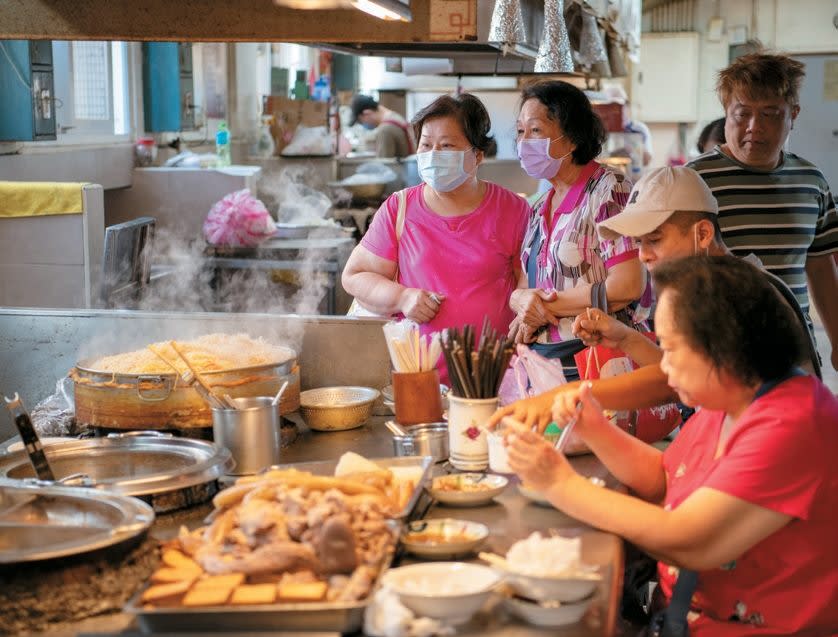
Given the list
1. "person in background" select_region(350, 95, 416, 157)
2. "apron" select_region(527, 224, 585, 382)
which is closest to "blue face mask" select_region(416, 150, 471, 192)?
"apron" select_region(527, 224, 585, 382)

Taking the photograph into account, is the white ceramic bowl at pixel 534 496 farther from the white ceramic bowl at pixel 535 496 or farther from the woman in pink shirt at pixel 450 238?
the woman in pink shirt at pixel 450 238

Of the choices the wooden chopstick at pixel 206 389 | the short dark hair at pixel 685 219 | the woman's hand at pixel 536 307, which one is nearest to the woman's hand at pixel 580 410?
the short dark hair at pixel 685 219

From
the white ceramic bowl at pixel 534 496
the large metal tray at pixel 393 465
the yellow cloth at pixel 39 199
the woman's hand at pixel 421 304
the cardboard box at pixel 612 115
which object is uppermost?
the cardboard box at pixel 612 115

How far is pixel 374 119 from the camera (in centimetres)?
959

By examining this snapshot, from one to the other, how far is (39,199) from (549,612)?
394 centimetres

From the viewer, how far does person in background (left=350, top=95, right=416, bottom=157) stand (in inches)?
360

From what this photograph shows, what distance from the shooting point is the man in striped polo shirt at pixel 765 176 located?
12.3ft

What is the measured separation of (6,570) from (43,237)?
138 inches

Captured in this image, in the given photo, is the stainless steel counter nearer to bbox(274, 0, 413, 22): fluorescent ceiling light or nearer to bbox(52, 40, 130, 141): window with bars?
bbox(274, 0, 413, 22): fluorescent ceiling light

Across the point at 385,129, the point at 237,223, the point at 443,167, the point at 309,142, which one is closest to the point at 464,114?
the point at 443,167

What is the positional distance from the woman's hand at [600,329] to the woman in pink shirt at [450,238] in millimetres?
847

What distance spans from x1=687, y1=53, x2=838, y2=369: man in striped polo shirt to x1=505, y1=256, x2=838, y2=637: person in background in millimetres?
1818

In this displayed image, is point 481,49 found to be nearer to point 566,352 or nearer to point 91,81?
point 566,352

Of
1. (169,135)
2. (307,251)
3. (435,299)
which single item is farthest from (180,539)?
(169,135)
